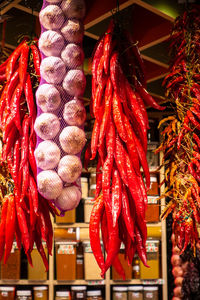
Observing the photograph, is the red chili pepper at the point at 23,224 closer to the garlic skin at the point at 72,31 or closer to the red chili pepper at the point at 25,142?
the red chili pepper at the point at 25,142

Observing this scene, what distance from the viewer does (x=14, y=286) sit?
4.05 meters

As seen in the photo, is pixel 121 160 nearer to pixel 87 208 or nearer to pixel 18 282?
pixel 87 208

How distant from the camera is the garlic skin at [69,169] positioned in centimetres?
123

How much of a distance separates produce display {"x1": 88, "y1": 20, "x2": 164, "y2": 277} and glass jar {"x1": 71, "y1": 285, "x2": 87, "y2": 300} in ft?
8.91

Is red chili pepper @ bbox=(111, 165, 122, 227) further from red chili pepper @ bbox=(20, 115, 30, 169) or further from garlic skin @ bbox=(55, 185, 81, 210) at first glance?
red chili pepper @ bbox=(20, 115, 30, 169)

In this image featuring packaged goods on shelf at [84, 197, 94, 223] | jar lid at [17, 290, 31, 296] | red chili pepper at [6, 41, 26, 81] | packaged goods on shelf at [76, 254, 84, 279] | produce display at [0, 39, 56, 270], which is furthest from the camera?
packaged goods on shelf at [84, 197, 94, 223]

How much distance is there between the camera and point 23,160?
4.61ft

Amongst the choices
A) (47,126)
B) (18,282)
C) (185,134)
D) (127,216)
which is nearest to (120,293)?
(18,282)

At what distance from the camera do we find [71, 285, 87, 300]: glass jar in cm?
381

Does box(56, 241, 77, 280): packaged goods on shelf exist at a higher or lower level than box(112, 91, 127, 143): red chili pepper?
lower

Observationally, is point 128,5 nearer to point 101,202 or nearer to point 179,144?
point 179,144

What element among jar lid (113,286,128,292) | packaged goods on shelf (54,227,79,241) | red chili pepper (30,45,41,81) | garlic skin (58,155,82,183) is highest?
red chili pepper (30,45,41,81)

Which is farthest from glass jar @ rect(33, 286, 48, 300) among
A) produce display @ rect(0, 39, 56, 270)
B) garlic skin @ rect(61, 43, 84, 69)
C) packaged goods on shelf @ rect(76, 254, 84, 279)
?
garlic skin @ rect(61, 43, 84, 69)

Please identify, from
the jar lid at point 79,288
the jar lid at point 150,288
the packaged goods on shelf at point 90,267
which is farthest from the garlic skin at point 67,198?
the jar lid at point 150,288
